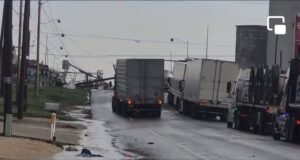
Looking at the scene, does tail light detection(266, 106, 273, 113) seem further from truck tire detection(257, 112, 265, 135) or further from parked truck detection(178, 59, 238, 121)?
parked truck detection(178, 59, 238, 121)

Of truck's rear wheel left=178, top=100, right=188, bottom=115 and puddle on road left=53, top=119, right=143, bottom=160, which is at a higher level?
puddle on road left=53, top=119, right=143, bottom=160

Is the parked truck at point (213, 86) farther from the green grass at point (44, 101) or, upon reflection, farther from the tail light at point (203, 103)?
the green grass at point (44, 101)

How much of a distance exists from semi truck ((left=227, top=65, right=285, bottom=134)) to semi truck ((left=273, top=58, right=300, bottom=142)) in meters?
2.75

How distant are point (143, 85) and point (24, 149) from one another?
25387mm

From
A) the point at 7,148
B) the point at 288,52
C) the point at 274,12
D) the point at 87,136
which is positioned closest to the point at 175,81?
the point at 288,52

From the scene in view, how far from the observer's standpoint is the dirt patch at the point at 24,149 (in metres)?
16.7

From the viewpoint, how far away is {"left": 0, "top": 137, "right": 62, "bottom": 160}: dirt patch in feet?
54.7

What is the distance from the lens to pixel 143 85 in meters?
43.2

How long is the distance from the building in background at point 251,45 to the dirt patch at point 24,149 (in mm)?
63197

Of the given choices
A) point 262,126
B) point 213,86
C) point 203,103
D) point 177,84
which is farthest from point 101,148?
point 177,84

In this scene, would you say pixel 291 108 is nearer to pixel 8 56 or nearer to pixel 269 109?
pixel 269 109

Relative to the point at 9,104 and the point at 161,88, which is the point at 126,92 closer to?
the point at 161,88

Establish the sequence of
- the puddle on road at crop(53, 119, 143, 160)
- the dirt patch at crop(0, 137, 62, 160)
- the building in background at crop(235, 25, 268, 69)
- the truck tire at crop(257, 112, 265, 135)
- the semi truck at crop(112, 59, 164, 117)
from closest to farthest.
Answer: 1. the dirt patch at crop(0, 137, 62, 160)
2. the puddle on road at crop(53, 119, 143, 160)
3. the truck tire at crop(257, 112, 265, 135)
4. the semi truck at crop(112, 59, 164, 117)
5. the building in background at crop(235, 25, 268, 69)

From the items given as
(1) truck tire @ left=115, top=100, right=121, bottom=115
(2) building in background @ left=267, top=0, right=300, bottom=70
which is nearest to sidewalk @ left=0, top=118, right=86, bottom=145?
(1) truck tire @ left=115, top=100, right=121, bottom=115
